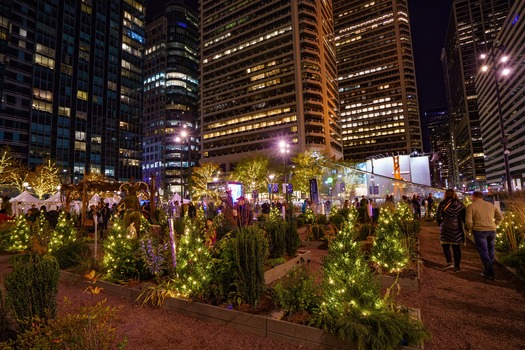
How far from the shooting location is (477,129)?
146 meters

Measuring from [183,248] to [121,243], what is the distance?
82.3 inches

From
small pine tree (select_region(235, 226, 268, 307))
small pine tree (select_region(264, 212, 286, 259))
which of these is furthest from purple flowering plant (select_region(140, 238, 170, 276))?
small pine tree (select_region(264, 212, 286, 259))

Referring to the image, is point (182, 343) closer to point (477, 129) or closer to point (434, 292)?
point (434, 292)

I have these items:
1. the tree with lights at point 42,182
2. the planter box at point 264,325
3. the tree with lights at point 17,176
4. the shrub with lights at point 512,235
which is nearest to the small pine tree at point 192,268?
the planter box at point 264,325

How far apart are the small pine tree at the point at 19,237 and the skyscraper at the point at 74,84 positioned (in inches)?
2893

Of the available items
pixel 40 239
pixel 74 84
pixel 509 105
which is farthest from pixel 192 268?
pixel 509 105

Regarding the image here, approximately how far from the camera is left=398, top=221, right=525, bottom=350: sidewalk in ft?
12.9

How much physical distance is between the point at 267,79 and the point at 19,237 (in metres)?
85.9

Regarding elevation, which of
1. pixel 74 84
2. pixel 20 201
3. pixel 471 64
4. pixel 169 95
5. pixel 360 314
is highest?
pixel 471 64

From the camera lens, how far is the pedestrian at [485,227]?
6.70 metres

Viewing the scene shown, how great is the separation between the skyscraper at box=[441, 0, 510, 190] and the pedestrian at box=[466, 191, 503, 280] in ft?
524

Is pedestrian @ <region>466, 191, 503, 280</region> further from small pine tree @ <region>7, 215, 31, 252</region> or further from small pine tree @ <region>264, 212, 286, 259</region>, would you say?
small pine tree @ <region>7, 215, 31, 252</region>

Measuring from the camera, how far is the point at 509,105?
310 ft

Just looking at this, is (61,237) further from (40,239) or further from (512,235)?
(512,235)
